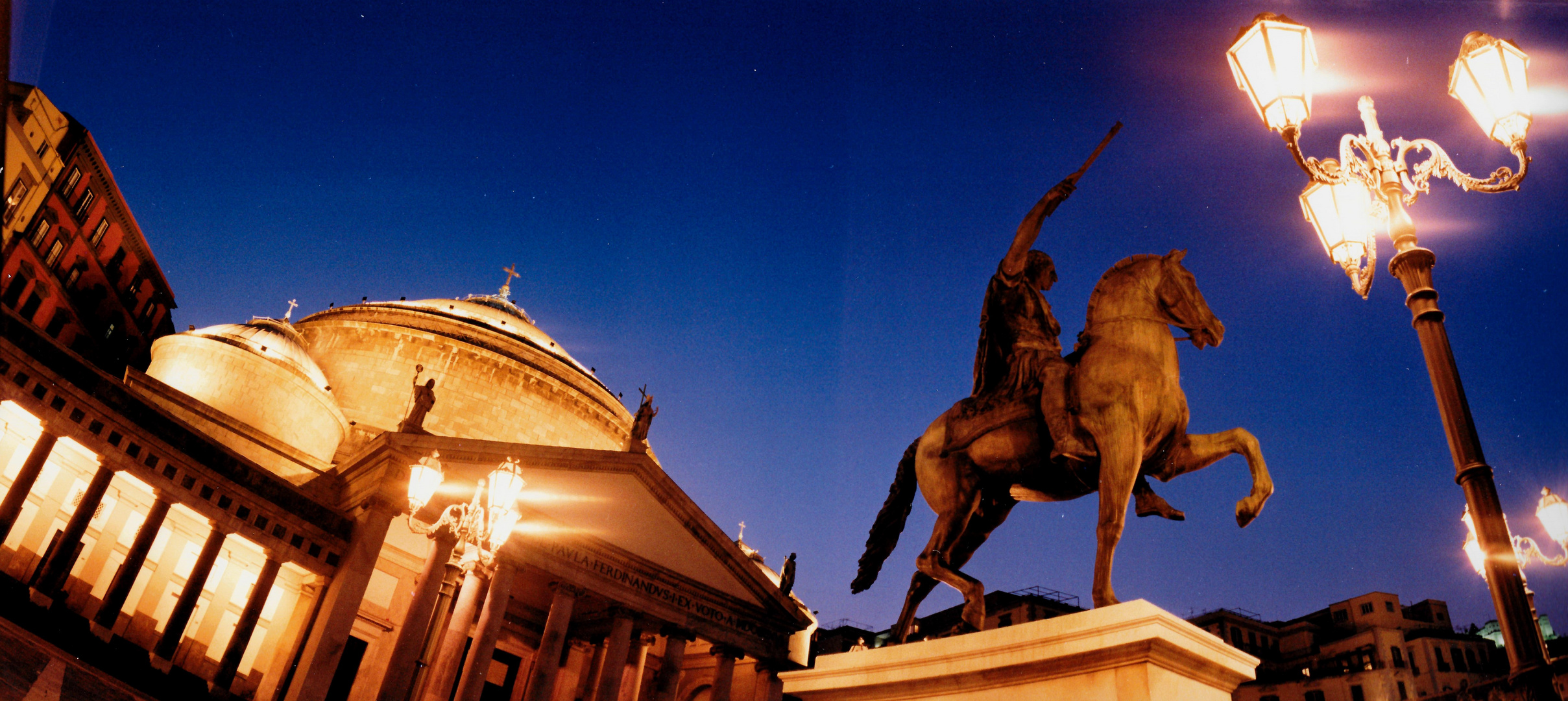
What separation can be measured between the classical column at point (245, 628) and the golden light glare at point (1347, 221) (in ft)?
71.3

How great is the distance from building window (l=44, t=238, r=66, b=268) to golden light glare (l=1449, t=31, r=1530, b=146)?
37.8m

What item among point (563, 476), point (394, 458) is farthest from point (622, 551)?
point (394, 458)

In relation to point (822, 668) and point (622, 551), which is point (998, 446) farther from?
point (622, 551)

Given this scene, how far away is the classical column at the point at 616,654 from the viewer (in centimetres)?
2227

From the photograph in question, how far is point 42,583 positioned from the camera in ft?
60.5

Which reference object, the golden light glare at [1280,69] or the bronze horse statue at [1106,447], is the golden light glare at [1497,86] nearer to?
the golden light glare at [1280,69]

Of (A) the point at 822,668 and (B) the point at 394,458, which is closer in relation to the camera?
(A) the point at 822,668

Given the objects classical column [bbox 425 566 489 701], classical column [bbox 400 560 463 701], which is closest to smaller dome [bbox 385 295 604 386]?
classical column [bbox 425 566 489 701]

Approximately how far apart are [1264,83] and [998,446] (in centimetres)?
299

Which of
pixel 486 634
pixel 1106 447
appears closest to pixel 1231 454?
pixel 1106 447

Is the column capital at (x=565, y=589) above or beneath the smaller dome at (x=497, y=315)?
beneath

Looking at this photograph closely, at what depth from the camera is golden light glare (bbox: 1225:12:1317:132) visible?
231 inches

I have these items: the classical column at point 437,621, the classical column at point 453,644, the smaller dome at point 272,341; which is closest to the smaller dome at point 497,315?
the smaller dome at point 272,341

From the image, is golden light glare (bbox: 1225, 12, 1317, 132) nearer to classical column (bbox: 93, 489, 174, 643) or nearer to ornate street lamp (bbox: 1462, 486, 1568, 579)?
ornate street lamp (bbox: 1462, 486, 1568, 579)
